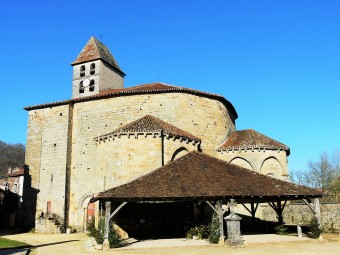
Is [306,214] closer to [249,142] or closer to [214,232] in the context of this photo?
[249,142]

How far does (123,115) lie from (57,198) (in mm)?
7563

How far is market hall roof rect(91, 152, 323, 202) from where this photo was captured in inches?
529

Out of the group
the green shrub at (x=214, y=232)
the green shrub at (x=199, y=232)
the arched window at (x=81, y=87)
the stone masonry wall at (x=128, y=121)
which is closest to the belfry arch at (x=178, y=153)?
the stone masonry wall at (x=128, y=121)

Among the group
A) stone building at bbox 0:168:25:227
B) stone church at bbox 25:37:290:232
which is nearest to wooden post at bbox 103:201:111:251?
stone church at bbox 25:37:290:232

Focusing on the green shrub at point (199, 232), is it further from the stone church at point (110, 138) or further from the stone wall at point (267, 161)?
the stone wall at point (267, 161)

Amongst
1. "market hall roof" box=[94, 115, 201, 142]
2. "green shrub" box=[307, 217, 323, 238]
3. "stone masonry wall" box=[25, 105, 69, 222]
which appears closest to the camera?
"green shrub" box=[307, 217, 323, 238]

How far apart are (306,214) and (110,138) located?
516 inches

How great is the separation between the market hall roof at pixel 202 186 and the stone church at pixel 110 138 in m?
4.11

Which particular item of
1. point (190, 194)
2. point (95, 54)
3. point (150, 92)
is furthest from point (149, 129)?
point (95, 54)

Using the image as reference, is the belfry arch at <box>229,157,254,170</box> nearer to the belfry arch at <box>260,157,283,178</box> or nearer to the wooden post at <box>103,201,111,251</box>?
the belfry arch at <box>260,157,283,178</box>

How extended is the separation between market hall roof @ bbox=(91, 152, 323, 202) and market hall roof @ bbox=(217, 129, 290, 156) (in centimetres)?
663

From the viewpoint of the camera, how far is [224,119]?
25578mm

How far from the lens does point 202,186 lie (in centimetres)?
1415

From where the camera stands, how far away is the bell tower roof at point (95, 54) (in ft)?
99.1
